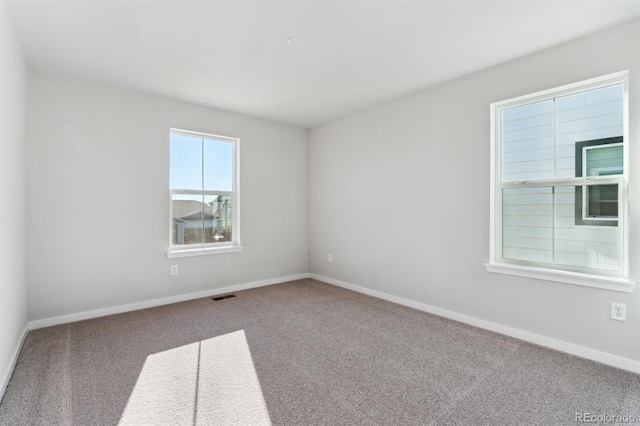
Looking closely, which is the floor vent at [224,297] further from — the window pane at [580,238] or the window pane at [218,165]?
the window pane at [580,238]

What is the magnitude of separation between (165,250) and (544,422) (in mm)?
3731

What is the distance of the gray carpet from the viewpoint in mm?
1760

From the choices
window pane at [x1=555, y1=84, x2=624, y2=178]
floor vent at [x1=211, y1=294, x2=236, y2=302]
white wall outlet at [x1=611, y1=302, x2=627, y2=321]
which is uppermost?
window pane at [x1=555, y1=84, x2=624, y2=178]

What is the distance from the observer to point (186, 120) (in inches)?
Answer: 152

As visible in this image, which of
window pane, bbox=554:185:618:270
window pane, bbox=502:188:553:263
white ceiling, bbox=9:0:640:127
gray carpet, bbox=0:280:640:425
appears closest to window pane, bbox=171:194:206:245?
gray carpet, bbox=0:280:640:425

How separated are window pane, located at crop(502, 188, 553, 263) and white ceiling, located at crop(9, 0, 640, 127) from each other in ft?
4.04

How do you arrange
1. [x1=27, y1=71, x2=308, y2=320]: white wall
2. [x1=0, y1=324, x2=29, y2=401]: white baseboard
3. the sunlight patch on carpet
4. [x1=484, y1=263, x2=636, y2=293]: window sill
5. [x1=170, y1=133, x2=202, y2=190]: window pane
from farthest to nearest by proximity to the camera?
[x1=170, y1=133, x2=202, y2=190]: window pane, [x1=27, y1=71, x2=308, y2=320]: white wall, [x1=484, y1=263, x2=636, y2=293]: window sill, [x1=0, y1=324, x2=29, y2=401]: white baseboard, the sunlight patch on carpet

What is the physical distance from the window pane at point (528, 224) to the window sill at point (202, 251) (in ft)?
10.5

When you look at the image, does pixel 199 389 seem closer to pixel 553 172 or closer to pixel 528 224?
pixel 528 224

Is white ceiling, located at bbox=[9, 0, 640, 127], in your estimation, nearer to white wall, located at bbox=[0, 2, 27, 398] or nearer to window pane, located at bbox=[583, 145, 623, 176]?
white wall, located at bbox=[0, 2, 27, 398]

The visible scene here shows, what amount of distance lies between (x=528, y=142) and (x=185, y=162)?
3.76m

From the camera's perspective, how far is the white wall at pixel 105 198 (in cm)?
297

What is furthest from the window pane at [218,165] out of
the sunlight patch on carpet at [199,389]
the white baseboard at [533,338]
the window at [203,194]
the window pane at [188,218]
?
the white baseboard at [533,338]

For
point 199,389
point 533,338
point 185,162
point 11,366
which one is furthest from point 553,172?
point 11,366
